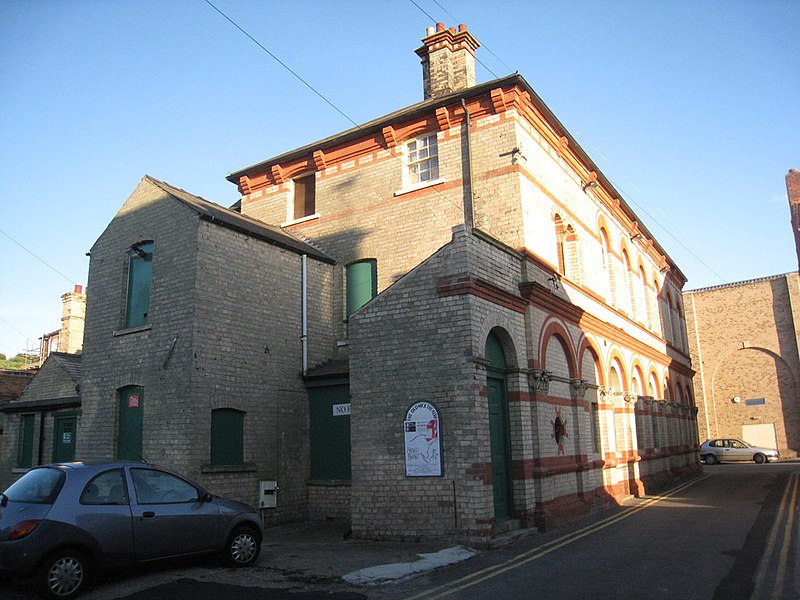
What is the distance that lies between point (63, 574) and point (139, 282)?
878 cm

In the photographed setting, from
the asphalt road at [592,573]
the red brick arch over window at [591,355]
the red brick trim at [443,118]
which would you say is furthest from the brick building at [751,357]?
the red brick trim at [443,118]

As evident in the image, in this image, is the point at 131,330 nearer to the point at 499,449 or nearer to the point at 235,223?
the point at 235,223

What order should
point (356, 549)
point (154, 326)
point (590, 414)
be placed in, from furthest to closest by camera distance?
point (590, 414) < point (154, 326) < point (356, 549)

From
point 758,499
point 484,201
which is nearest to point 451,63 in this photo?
point 484,201

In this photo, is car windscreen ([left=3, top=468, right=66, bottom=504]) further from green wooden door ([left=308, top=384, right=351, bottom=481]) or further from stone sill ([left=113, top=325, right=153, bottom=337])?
green wooden door ([left=308, top=384, right=351, bottom=481])

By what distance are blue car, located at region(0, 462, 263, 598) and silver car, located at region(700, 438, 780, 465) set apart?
33.9m

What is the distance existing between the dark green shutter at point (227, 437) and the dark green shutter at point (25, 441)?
6966mm

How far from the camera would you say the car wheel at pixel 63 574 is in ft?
23.8

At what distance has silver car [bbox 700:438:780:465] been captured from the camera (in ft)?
115

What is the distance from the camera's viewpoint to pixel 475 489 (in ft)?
36.2

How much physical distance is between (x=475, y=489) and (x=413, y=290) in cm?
379

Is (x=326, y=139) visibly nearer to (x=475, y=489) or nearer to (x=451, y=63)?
(x=451, y=63)

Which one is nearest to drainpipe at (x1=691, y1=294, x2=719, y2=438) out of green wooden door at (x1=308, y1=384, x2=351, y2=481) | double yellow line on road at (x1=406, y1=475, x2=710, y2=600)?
double yellow line on road at (x1=406, y1=475, x2=710, y2=600)

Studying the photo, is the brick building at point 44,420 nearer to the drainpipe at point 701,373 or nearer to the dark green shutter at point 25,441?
the dark green shutter at point 25,441
